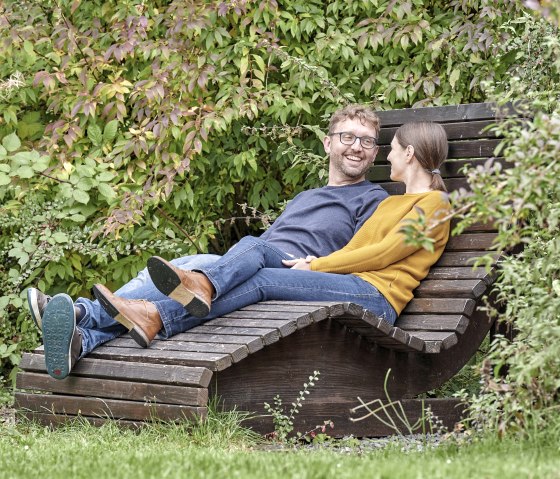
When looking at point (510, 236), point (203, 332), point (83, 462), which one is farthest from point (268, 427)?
point (510, 236)

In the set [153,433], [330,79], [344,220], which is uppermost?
[330,79]

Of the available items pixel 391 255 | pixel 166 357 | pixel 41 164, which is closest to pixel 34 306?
pixel 166 357

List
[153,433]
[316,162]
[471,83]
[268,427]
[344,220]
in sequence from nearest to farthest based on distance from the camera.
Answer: [153,433] < [268,427] < [344,220] < [471,83] < [316,162]

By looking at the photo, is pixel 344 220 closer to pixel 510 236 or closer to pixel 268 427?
pixel 268 427

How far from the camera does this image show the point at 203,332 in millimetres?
4852

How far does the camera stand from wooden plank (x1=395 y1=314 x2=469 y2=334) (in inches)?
203

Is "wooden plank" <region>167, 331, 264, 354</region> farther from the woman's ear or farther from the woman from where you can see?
the woman's ear

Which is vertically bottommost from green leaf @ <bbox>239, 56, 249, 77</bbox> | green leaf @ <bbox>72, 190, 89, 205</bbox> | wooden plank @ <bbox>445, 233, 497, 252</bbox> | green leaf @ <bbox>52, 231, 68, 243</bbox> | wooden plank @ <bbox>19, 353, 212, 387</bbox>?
wooden plank @ <bbox>19, 353, 212, 387</bbox>

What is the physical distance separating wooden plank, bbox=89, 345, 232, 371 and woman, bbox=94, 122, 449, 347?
7 cm

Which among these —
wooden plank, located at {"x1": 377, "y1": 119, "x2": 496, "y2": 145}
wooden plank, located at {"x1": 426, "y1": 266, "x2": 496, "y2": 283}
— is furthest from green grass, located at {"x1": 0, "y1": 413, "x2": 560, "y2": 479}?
wooden plank, located at {"x1": 377, "y1": 119, "x2": 496, "y2": 145}

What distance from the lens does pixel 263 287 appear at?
16.7 feet

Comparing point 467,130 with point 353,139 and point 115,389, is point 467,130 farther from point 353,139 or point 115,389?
point 115,389

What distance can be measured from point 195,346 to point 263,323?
0.31 meters

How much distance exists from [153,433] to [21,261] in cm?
238
